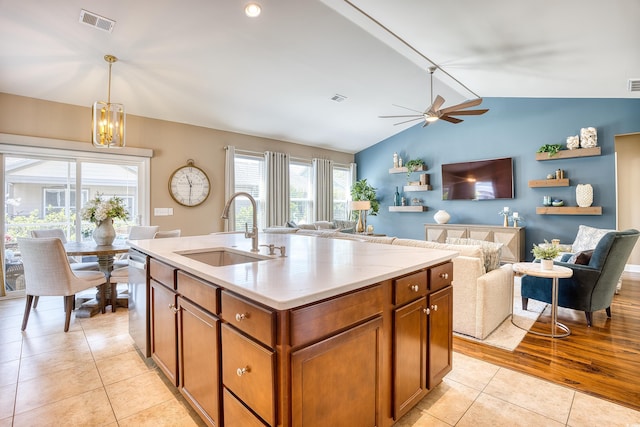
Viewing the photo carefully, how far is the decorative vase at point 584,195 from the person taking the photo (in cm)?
525

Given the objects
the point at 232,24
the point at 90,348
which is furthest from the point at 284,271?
the point at 232,24

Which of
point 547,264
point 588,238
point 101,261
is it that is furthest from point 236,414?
point 588,238

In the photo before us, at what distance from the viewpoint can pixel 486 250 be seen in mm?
3082

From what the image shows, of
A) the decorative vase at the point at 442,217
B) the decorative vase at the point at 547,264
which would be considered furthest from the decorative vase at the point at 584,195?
the decorative vase at the point at 547,264

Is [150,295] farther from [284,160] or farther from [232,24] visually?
[284,160]

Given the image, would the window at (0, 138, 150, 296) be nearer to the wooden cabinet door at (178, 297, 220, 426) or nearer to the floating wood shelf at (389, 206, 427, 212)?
the wooden cabinet door at (178, 297, 220, 426)

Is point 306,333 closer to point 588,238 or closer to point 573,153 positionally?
point 588,238

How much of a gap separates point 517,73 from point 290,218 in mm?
4920

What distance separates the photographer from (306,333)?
1.15 metres

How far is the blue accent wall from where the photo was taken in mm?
5191

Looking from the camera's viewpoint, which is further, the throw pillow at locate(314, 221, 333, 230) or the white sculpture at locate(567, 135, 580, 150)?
the throw pillow at locate(314, 221, 333, 230)

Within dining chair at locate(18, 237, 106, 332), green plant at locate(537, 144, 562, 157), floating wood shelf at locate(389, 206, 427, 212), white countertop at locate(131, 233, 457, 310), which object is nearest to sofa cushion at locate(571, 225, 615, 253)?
green plant at locate(537, 144, 562, 157)

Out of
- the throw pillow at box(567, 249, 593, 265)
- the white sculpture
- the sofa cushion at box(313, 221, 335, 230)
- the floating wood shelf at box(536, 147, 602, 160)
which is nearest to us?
the throw pillow at box(567, 249, 593, 265)

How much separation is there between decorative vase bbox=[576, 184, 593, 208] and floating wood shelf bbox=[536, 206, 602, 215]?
8 cm
